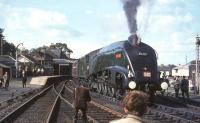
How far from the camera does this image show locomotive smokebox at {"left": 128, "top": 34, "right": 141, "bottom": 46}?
24.2 metres

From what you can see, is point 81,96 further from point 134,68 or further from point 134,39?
point 134,39

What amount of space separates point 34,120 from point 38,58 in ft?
476

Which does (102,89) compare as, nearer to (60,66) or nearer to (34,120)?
(34,120)

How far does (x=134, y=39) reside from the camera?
24.2 m

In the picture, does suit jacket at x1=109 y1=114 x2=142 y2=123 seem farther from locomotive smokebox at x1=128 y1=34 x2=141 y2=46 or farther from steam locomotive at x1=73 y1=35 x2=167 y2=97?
locomotive smokebox at x1=128 y1=34 x2=141 y2=46

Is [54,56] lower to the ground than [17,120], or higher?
higher

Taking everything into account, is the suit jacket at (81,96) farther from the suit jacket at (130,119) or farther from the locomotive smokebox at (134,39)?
the locomotive smokebox at (134,39)

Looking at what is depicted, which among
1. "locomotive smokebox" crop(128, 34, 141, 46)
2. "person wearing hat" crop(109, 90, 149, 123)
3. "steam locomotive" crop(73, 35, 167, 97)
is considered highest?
"locomotive smokebox" crop(128, 34, 141, 46)

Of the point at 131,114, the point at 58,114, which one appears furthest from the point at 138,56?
the point at 131,114

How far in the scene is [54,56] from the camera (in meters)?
183

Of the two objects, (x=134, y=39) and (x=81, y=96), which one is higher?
(x=134, y=39)

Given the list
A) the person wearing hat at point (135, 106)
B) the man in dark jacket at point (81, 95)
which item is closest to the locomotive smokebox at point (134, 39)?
the man in dark jacket at point (81, 95)

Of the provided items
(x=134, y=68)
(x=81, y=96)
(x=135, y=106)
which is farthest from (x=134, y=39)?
(x=135, y=106)

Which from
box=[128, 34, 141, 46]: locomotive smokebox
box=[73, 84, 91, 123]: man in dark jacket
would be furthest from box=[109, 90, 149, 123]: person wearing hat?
box=[128, 34, 141, 46]: locomotive smokebox
